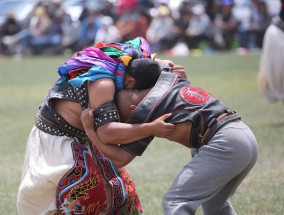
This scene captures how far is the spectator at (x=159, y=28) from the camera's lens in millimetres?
27078

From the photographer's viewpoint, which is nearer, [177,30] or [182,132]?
[182,132]

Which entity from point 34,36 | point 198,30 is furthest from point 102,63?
point 34,36

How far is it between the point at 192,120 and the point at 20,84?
47.2ft

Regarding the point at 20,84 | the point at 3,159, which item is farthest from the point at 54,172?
the point at 20,84

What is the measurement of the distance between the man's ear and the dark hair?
2cm

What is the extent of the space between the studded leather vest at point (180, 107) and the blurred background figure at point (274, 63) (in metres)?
6.87

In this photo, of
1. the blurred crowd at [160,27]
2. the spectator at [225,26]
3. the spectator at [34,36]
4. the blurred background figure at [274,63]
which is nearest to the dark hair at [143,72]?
the blurred background figure at [274,63]

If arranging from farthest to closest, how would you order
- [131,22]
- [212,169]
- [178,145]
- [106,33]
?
[106,33]
[131,22]
[178,145]
[212,169]

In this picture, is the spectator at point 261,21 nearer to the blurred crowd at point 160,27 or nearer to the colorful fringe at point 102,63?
the blurred crowd at point 160,27

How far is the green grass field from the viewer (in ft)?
22.6

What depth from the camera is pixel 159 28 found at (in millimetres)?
27391

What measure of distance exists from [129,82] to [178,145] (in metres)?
5.13

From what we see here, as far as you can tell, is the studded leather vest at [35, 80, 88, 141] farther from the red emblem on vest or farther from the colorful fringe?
the red emblem on vest

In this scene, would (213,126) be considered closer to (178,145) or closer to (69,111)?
(69,111)
